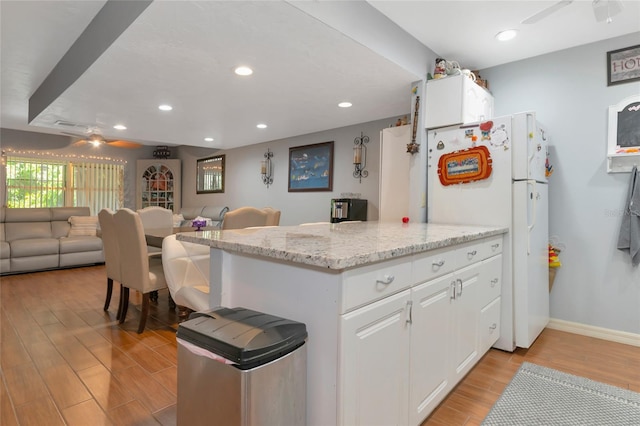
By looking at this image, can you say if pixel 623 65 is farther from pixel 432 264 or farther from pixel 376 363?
pixel 376 363

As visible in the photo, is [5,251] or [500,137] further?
[5,251]

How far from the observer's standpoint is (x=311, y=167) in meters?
5.35

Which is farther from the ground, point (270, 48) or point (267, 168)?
point (270, 48)

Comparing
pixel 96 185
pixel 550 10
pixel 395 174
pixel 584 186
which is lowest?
pixel 584 186

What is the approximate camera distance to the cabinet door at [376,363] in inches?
44.1

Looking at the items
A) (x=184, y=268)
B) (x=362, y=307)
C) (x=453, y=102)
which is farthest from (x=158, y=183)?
(x=362, y=307)

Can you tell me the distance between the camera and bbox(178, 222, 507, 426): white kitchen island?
1119mm

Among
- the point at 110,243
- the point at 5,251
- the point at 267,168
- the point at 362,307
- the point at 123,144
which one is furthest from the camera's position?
the point at 123,144

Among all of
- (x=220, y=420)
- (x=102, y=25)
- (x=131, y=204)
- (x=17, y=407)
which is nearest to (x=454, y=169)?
(x=220, y=420)

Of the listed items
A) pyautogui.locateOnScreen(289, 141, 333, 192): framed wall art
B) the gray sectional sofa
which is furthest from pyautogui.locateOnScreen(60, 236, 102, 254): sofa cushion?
pyautogui.locateOnScreen(289, 141, 333, 192): framed wall art

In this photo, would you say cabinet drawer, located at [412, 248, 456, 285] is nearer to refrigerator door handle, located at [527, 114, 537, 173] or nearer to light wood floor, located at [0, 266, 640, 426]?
light wood floor, located at [0, 266, 640, 426]

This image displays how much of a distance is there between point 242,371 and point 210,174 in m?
6.91

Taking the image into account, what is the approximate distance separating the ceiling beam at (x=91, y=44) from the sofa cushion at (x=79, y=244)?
7.75ft

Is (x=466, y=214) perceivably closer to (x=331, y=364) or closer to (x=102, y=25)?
(x=331, y=364)
